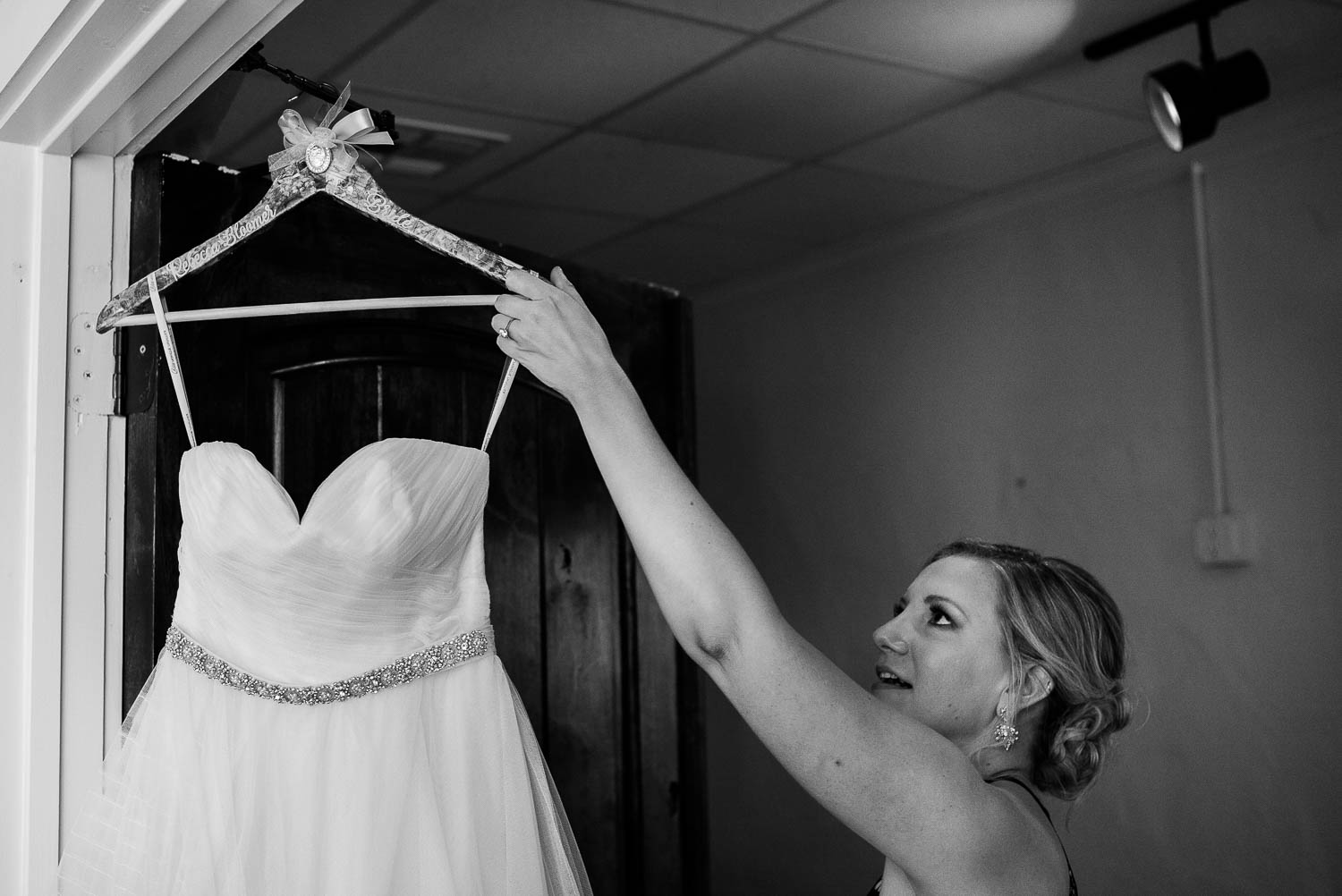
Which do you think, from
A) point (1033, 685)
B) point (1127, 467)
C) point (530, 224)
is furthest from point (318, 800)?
point (530, 224)

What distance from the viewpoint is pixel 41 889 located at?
134 cm

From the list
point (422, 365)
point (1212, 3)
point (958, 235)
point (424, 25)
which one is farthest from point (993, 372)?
point (422, 365)

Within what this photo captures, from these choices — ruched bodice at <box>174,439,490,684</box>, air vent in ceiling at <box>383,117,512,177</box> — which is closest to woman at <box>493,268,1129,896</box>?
ruched bodice at <box>174,439,490,684</box>

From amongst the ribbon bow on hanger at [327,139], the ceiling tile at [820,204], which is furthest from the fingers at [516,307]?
the ceiling tile at [820,204]

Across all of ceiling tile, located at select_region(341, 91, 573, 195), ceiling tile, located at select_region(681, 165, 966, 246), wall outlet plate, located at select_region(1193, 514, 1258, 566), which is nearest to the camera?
ceiling tile, located at select_region(341, 91, 573, 195)

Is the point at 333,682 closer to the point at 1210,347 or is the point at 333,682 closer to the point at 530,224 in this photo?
the point at 1210,347

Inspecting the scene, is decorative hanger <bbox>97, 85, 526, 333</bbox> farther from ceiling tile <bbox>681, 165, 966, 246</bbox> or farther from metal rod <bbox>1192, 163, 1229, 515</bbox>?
metal rod <bbox>1192, 163, 1229, 515</bbox>

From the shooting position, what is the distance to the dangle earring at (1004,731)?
142 centimetres

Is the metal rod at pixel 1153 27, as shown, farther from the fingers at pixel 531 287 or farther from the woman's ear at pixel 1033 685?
the fingers at pixel 531 287

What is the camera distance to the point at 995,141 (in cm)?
327

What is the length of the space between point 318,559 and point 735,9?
154 cm

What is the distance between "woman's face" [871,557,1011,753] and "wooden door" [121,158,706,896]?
666 mm

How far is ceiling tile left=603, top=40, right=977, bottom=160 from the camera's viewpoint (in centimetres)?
271

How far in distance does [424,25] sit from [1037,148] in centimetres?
170
